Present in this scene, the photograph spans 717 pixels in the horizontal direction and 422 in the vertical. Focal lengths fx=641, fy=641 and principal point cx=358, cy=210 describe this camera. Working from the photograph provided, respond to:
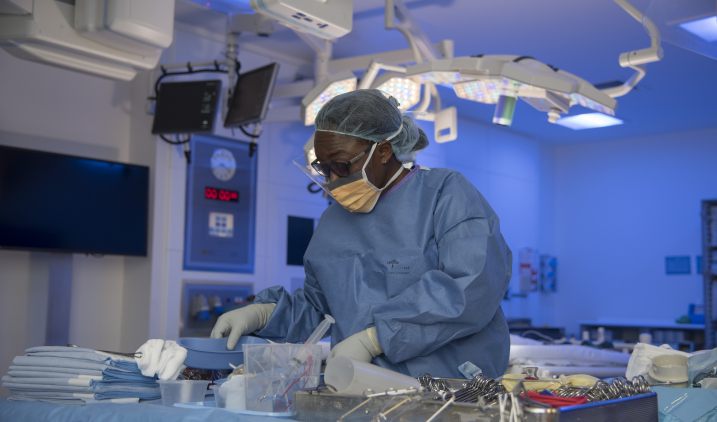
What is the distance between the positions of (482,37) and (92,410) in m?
3.61

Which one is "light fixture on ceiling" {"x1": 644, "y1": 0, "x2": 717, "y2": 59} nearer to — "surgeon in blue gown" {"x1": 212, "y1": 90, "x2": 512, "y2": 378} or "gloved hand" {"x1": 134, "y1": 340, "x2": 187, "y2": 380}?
"surgeon in blue gown" {"x1": 212, "y1": 90, "x2": 512, "y2": 378}

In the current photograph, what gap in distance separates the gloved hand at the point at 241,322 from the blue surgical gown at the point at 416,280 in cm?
3

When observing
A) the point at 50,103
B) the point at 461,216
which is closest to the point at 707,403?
the point at 461,216

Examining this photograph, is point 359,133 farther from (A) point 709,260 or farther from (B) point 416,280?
(A) point 709,260

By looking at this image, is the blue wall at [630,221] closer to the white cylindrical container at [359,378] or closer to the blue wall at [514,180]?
the blue wall at [514,180]

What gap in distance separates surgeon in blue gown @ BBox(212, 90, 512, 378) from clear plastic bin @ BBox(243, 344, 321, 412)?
167 millimetres

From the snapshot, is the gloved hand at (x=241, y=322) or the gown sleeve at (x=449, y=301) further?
the gloved hand at (x=241, y=322)

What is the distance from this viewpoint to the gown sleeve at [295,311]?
1654mm

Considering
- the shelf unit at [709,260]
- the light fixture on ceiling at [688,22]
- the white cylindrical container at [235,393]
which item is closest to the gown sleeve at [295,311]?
the white cylindrical container at [235,393]

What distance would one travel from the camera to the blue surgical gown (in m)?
1.31

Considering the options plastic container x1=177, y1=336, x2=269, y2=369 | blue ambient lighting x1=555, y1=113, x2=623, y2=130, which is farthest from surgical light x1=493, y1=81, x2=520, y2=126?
blue ambient lighting x1=555, y1=113, x2=623, y2=130

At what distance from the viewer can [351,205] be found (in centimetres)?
165

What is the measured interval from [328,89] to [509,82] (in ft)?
2.83

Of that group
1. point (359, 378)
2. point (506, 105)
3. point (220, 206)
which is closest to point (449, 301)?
point (359, 378)
